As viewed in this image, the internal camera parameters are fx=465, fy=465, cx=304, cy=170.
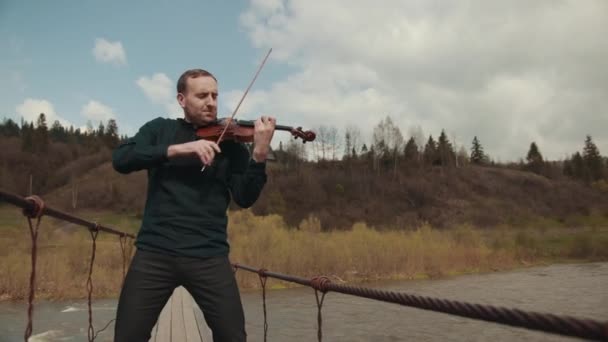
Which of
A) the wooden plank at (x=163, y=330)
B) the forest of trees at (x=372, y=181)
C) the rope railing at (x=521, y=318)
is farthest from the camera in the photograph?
the forest of trees at (x=372, y=181)

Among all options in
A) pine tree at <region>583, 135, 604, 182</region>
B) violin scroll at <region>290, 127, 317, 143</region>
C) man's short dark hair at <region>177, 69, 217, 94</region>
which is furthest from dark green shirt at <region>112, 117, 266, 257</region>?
pine tree at <region>583, 135, 604, 182</region>

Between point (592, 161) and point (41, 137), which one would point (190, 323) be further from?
point (592, 161)

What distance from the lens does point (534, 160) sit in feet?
309

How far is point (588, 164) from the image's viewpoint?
8575cm

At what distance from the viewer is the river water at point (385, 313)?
44.6 feet

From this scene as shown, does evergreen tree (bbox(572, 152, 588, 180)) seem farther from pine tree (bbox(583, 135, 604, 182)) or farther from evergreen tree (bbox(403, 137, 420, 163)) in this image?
evergreen tree (bbox(403, 137, 420, 163))

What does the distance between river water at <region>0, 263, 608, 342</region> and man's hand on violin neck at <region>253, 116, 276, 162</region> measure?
8.85 metres

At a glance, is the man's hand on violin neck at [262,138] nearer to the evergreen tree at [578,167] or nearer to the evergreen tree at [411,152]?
the evergreen tree at [411,152]

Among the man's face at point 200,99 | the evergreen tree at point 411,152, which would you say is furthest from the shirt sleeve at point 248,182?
the evergreen tree at point 411,152

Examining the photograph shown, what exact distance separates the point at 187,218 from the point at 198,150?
0.31 meters

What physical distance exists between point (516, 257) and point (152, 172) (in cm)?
3678

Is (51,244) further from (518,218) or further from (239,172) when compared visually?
(518,218)

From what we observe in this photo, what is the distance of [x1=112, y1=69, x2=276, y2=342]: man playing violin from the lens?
1823 millimetres

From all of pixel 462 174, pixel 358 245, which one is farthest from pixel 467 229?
pixel 462 174
